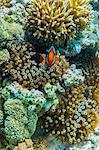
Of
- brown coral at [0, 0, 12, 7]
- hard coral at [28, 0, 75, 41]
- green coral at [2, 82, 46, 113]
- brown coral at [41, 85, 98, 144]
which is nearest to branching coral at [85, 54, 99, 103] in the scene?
brown coral at [41, 85, 98, 144]

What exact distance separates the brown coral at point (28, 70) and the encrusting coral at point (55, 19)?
1.02 ft

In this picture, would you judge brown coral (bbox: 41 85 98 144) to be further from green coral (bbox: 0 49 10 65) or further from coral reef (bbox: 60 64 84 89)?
green coral (bbox: 0 49 10 65)

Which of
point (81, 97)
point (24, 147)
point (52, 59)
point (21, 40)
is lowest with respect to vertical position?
point (24, 147)

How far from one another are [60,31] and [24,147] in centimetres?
161

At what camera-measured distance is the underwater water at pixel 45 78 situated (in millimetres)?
3939

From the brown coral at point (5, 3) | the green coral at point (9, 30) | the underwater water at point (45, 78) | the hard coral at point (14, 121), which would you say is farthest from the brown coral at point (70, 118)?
the brown coral at point (5, 3)

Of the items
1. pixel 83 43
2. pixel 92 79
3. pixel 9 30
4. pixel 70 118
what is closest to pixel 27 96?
pixel 70 118

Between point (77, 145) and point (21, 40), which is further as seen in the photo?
point (77, 145)

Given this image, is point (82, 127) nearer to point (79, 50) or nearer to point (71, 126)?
point (71, 126)

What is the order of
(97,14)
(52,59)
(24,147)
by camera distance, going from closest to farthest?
(24,147) → (52,59) → (97,14)

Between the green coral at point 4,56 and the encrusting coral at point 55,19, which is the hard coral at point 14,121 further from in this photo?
the encrusting coral at point 55,19

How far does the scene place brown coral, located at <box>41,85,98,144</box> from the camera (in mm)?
4379

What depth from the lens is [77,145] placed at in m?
4.57

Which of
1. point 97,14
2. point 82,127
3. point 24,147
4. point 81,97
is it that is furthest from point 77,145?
point 97,14
